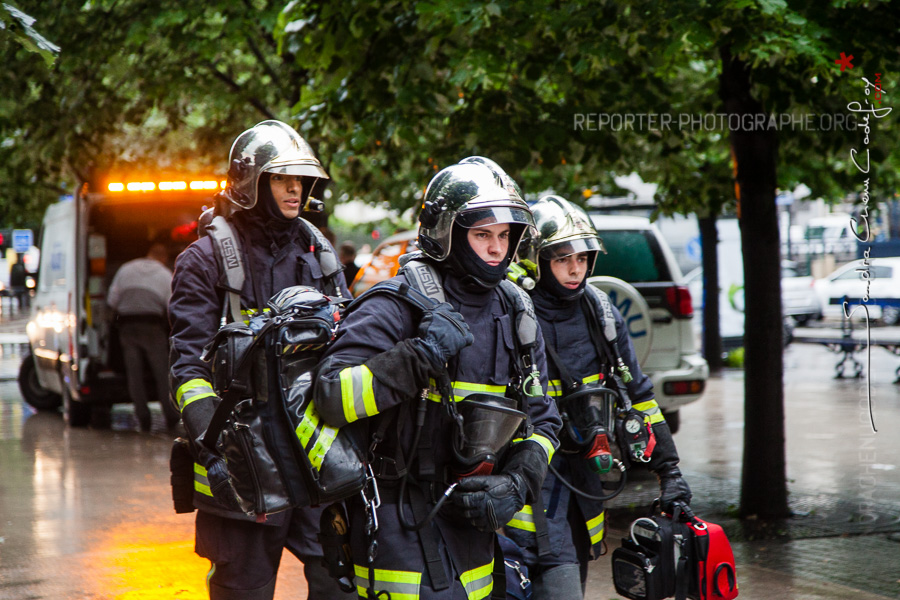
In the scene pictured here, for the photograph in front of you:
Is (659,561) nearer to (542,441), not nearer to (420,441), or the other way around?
(542,441)

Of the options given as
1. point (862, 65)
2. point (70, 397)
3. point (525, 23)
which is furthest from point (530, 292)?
point (70, 397)

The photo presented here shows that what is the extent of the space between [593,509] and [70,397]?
922 cm

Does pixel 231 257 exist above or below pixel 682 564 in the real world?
above

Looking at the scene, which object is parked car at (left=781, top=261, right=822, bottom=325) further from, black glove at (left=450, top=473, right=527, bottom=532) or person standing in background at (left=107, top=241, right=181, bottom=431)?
black glove at (left=450, top=473, right=527, bottom=532)

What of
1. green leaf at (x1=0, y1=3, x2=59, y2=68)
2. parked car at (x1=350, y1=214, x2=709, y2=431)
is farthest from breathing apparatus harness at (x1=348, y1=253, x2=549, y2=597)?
parked car at (x1=350, y1=214, x2=709, y2=431)

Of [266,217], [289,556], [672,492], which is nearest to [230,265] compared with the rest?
[266,217]

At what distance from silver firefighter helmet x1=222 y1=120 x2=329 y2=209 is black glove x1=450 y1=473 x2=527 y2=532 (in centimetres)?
137

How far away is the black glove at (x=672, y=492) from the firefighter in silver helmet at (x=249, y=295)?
1.24 meters

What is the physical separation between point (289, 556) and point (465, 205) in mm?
3858

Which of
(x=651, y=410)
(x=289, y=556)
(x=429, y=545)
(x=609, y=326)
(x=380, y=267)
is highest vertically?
(x=380, y=267)

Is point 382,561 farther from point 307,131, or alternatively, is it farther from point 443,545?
point 307,131

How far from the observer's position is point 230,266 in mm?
3648

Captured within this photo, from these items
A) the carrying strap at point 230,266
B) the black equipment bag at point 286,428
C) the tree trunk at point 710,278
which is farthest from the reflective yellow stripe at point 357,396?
the tree trunk at point 710,278

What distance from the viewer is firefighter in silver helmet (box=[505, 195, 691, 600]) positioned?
391 cm
